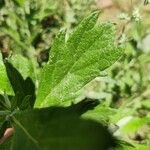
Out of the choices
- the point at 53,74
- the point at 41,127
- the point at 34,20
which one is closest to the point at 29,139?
the point at 41,127

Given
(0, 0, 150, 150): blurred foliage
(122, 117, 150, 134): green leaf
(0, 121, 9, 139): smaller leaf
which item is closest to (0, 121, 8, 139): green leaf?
(0, 121, 9, 139): smaller leaf

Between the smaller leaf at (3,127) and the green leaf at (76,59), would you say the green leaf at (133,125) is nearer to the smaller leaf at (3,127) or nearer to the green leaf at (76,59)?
the green leaf at (76,59)

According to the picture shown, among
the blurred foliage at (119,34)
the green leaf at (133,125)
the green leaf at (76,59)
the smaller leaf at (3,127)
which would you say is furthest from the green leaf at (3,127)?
the blurred foliage at (119,34)

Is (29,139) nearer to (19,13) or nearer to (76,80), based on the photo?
(76,80)

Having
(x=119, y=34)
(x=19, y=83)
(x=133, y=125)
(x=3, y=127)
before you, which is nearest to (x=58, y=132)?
(x=3, y=127)

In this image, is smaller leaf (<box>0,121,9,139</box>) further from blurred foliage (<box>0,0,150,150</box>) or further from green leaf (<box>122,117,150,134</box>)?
blurred foliage (<box>0,0,150,150</box>)

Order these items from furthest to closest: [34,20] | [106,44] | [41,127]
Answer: [34,20] < [106,44] < [41,127]
